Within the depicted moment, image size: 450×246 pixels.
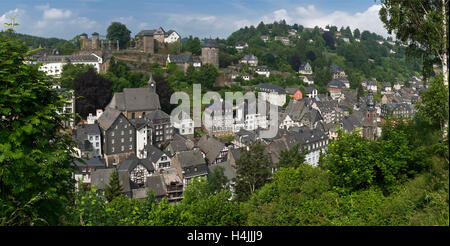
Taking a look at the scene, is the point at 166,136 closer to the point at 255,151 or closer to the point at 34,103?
the point at 255,151

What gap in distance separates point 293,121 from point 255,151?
923 inches

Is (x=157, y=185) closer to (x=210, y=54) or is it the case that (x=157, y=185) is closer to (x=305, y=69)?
(x=210, y=54)

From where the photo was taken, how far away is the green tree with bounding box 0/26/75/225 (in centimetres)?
476

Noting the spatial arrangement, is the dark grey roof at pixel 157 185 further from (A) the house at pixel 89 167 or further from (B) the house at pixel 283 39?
(B) the house at pixel 283 39

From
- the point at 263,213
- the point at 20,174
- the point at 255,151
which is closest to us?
the point at 20,174

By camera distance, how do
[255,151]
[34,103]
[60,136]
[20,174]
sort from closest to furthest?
[20,174] < [34,103] < [60,136] < [255,151]

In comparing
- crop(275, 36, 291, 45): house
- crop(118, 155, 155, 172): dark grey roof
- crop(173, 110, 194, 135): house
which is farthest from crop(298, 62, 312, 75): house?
crop(118, 155, 155, 172): dark grey roof

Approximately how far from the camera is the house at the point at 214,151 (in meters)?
30.3

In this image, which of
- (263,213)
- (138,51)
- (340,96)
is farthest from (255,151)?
(340,96)

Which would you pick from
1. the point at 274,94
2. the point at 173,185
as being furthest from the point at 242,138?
the point at 274,94

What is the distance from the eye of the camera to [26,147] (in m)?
4.96

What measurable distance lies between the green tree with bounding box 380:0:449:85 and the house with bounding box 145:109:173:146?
2609cm

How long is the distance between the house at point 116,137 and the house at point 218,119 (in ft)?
28.6

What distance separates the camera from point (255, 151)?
2109cm
